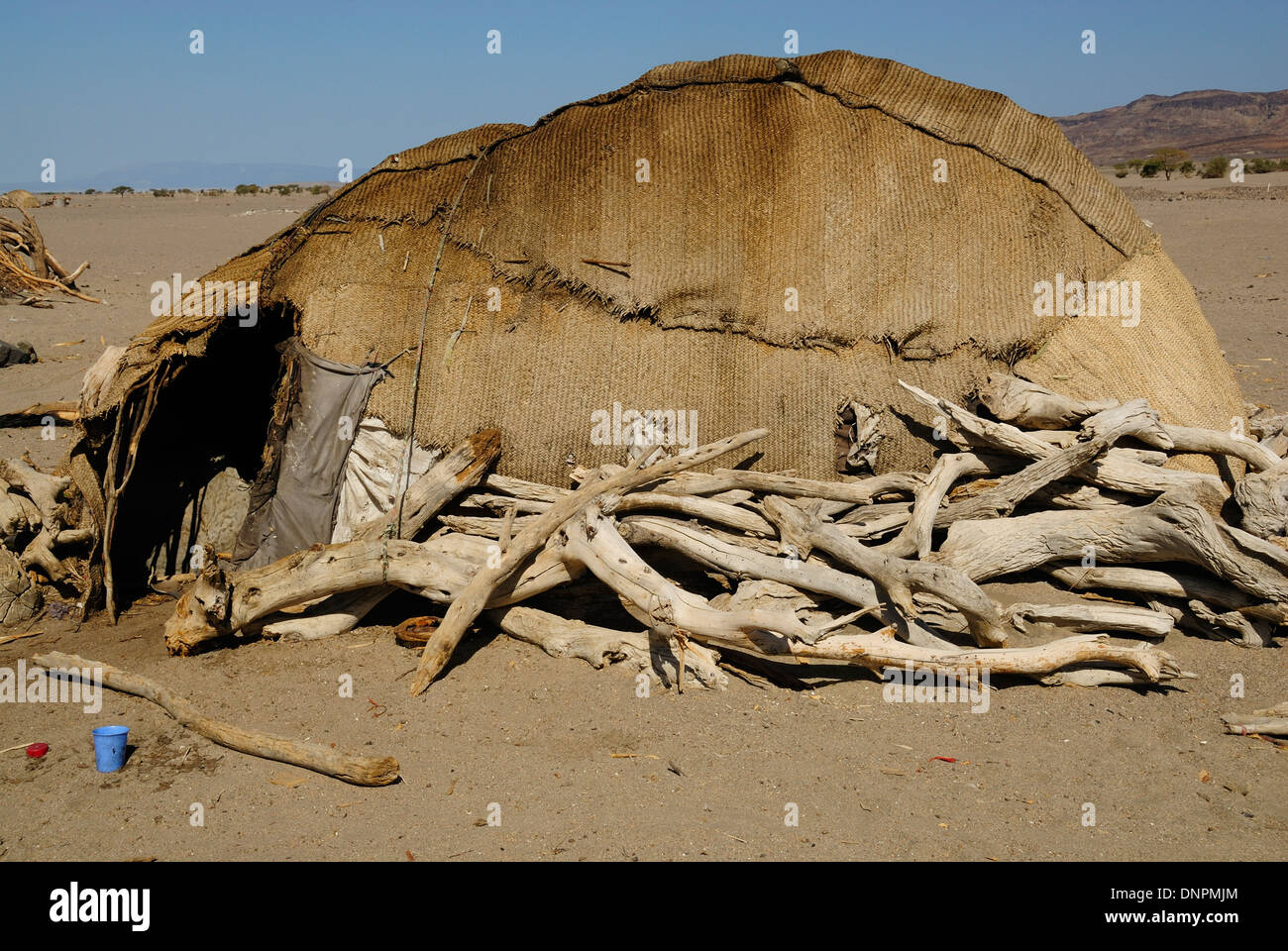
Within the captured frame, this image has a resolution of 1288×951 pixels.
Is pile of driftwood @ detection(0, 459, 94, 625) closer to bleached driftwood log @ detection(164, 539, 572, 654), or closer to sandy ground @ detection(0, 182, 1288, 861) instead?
sandy ground @ detection(0, 182, 1288, 861)

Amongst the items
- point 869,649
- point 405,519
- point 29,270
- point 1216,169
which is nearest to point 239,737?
point 405,519

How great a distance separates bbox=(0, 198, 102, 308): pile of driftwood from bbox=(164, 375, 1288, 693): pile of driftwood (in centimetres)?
1508

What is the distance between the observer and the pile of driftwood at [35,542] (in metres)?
7.08

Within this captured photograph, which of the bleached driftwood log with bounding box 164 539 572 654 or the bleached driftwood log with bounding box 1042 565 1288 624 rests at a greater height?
the bleached driftwood log with bounding box 164 539 572 654

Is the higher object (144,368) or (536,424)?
(144,368)

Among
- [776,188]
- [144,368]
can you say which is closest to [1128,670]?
[776,188]

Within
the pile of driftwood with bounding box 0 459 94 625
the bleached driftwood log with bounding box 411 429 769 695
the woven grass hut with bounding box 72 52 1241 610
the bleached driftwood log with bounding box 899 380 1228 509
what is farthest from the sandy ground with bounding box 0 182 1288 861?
the woven grass hut with bounding box 72 52 1241 610

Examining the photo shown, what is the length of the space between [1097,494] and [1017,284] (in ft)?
4.96

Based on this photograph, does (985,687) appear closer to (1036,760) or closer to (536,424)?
(1036,760)

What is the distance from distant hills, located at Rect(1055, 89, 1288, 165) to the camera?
82.7 meters

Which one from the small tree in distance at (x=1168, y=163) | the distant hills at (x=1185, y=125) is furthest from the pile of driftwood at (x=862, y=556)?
the distant hills at (x=1185, y=125)

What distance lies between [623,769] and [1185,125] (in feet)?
378

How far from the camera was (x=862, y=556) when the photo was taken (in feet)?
19.4
